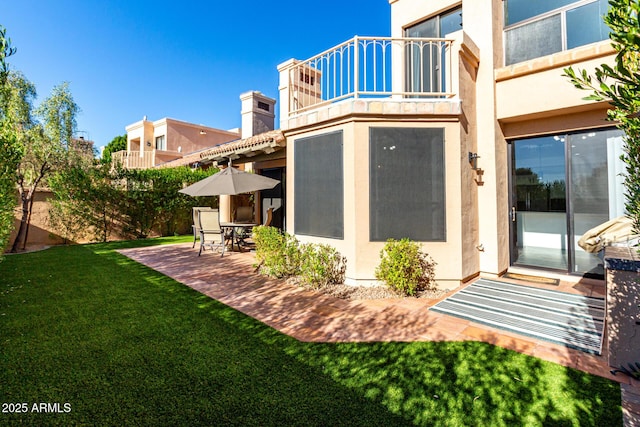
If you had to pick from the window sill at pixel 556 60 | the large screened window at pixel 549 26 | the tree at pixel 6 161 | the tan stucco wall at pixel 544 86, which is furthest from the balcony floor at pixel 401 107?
the tree at pixel 6 161

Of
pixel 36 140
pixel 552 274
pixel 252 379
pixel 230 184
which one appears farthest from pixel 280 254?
pixel 36 140

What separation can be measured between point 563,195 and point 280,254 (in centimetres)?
736

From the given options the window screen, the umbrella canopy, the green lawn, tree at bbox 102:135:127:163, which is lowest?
the green lawn

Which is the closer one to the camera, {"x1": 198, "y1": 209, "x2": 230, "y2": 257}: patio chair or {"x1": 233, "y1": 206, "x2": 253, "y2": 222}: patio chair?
{"x1": 198, "y1": 209, "x2": 230, "y2": 257}: patio chair

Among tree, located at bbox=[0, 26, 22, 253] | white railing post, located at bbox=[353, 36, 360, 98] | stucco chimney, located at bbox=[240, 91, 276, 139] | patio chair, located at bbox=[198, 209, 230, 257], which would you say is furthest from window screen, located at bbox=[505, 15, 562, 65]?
stucco chimney, located at bbox=[240, 91, 276, 139]

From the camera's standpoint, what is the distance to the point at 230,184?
33.9ft

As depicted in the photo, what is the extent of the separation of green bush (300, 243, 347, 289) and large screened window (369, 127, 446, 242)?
1.03m

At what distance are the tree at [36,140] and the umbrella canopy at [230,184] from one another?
6.89 m

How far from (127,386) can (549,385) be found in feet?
15.2

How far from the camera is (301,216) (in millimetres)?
8562

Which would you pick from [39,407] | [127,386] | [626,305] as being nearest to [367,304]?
[626,305]

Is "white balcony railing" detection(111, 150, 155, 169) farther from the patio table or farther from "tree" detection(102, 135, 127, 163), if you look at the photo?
the patio table

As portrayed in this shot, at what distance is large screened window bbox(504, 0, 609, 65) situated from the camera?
7184mm

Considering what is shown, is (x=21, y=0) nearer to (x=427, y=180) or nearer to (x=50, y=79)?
(x=50, y=79)
